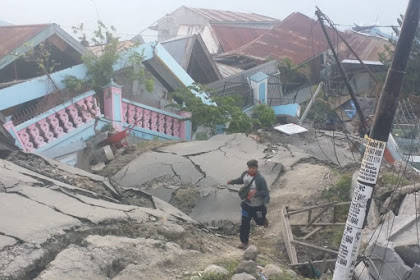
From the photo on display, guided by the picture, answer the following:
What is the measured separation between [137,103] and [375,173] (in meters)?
8.19

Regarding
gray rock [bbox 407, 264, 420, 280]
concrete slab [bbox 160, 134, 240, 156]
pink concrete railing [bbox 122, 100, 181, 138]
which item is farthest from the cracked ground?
pink concrete railing [bbox 122, 100, 181, 138]

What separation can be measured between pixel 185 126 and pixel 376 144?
9348 millimetres

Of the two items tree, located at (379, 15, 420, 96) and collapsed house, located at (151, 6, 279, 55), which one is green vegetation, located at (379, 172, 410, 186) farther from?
collapsed house, located at (151, 6, 279, 55)

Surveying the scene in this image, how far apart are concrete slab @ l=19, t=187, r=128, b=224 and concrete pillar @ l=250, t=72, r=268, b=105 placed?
12.6 m

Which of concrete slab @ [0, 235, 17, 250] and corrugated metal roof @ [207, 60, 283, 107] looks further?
corrugated metal roof @ [207, 60, 283, 107]

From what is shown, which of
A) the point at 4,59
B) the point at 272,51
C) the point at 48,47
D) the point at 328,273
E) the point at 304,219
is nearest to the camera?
the point at 328,273

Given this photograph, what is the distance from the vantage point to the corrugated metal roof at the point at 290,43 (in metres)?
23.5

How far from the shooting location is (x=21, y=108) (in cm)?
1014

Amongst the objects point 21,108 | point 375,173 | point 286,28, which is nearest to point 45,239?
point 375,173

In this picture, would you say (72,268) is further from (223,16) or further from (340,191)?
(223,16)

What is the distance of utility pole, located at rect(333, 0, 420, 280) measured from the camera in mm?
4066

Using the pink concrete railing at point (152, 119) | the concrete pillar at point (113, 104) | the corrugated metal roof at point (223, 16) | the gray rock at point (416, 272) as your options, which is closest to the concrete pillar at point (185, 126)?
the pink concrete railing at point (152, 119)

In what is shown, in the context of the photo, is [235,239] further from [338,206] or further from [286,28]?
[286,28]

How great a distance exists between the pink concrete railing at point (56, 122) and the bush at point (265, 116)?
6.00 meters
